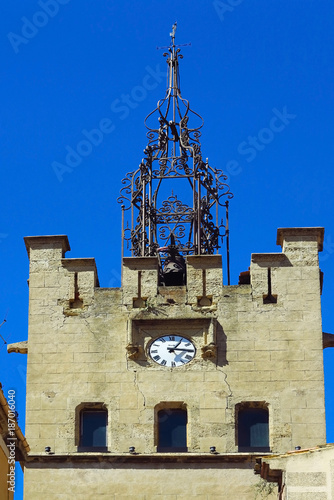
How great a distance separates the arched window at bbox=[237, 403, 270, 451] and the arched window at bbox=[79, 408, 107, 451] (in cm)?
311

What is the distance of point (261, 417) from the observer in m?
43.3

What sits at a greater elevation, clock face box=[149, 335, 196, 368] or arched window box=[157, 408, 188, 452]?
clock face box=[149, 335, 196, 368]

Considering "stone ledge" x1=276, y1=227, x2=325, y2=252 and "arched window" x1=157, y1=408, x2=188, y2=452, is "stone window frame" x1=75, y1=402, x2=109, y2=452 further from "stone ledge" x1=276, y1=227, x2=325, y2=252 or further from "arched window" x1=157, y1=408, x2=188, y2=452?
"stone ledge" x1=276, y1=227, x2=325, y2=252

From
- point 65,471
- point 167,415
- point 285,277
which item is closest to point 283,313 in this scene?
point 285,277

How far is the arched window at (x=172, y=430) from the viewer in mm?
43062

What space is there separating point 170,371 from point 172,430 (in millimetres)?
1382

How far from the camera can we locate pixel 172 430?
4331cm

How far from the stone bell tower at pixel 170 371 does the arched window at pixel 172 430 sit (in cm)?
3

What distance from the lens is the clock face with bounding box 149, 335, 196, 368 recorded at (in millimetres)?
43812

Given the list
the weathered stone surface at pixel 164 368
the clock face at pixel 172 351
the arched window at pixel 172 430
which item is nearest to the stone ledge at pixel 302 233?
the weathered stone surface at pixel 164 368

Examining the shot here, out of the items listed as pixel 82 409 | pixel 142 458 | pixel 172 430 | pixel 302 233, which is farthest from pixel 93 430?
pixel 302 233

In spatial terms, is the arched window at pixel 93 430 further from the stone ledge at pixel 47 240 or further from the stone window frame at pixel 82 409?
the stone ledge at pixel 47 240

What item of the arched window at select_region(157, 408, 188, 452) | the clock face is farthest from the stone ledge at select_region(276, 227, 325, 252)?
the arched window at select_region(157, 408, 188, 452)

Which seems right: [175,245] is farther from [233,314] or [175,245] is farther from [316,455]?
[316,455]
